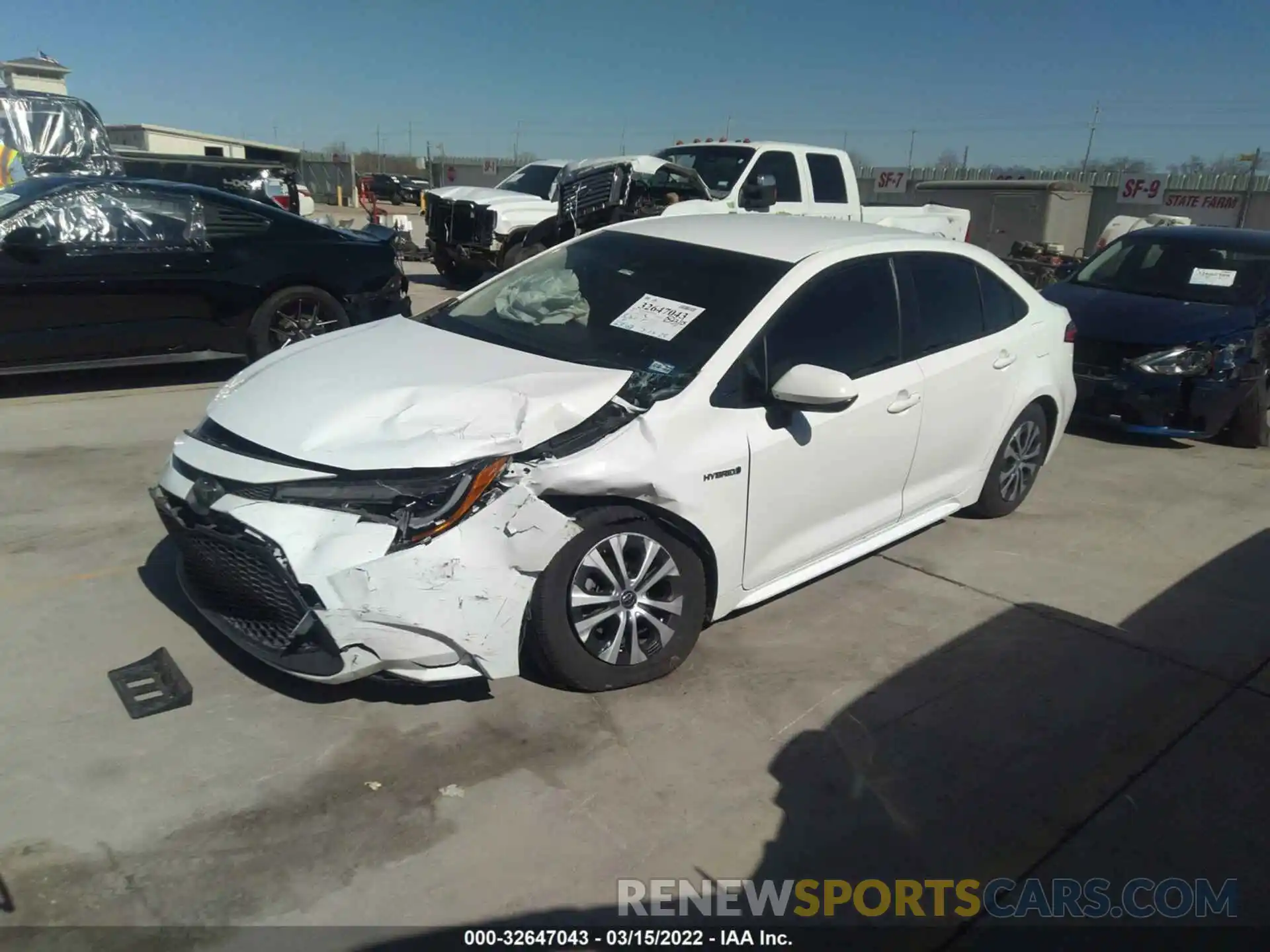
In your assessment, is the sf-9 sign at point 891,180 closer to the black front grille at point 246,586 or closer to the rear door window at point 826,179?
the rear door window at point 826,179

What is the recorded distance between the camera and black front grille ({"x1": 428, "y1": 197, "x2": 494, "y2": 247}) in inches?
500

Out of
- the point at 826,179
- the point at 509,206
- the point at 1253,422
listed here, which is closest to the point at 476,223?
the point at 509,206

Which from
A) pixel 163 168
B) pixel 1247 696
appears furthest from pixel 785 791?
pixel 163 168

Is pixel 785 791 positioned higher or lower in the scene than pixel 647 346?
lower

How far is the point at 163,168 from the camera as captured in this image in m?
16.8

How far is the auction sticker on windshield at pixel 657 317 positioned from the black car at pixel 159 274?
Answer: 4.44 meters

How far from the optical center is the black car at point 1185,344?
686cm

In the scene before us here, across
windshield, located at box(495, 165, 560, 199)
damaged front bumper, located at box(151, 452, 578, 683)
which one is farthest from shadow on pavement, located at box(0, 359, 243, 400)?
windshield, located at box(495, 165, 560, 199)

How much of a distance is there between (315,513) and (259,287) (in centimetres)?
508

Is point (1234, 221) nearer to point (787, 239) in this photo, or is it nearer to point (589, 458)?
point (787, 239)

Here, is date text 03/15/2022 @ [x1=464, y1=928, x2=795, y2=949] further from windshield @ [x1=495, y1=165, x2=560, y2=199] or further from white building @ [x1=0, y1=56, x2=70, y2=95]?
white building @ [x1=0, y1=56, x2=70, y2=95]

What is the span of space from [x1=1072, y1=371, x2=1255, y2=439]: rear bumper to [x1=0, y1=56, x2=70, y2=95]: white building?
19.8m

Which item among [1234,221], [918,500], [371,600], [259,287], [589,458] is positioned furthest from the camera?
[1234,221]

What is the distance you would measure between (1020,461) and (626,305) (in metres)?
2.69
